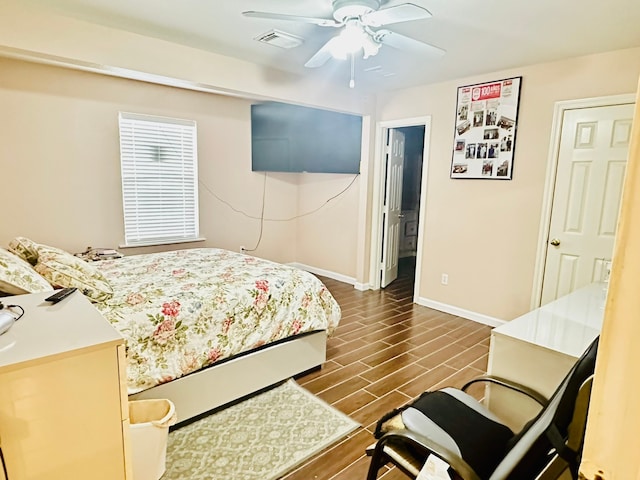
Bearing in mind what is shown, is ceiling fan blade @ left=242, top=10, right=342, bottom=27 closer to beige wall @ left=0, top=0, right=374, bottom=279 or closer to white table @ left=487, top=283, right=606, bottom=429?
beige wall @ left=0, top=0, right=374, bottom=279

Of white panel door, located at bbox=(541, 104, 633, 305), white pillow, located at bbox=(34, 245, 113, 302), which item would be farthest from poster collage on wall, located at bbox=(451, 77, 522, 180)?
white pillow, located at bbox=(34, 245, 113, 302)

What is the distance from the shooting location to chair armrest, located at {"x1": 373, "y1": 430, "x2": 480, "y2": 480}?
1237 mm

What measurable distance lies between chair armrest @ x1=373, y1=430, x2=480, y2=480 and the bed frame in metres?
1.20

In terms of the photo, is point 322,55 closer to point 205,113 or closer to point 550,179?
point 550,179

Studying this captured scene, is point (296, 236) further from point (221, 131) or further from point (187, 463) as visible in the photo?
point (187, 463)

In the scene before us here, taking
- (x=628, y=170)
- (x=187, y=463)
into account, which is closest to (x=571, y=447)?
(x=628, y=170)

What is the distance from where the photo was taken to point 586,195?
3234mm

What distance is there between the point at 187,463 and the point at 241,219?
12.1ft

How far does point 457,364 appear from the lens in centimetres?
310

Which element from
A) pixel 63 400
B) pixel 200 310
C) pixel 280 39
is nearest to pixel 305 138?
pixel 280 39

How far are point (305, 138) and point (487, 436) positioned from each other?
4126 mm

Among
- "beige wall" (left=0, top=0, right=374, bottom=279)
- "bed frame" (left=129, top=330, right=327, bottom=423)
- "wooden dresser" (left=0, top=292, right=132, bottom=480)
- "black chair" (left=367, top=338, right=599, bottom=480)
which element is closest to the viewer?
"black chair" (left=367, top=338, right=599, bottom=480)

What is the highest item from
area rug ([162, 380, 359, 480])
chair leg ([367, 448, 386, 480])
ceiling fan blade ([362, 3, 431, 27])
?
ceiling fan blade ([362, 3, 431, 27])

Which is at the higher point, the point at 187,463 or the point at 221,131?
the point at 221,131
